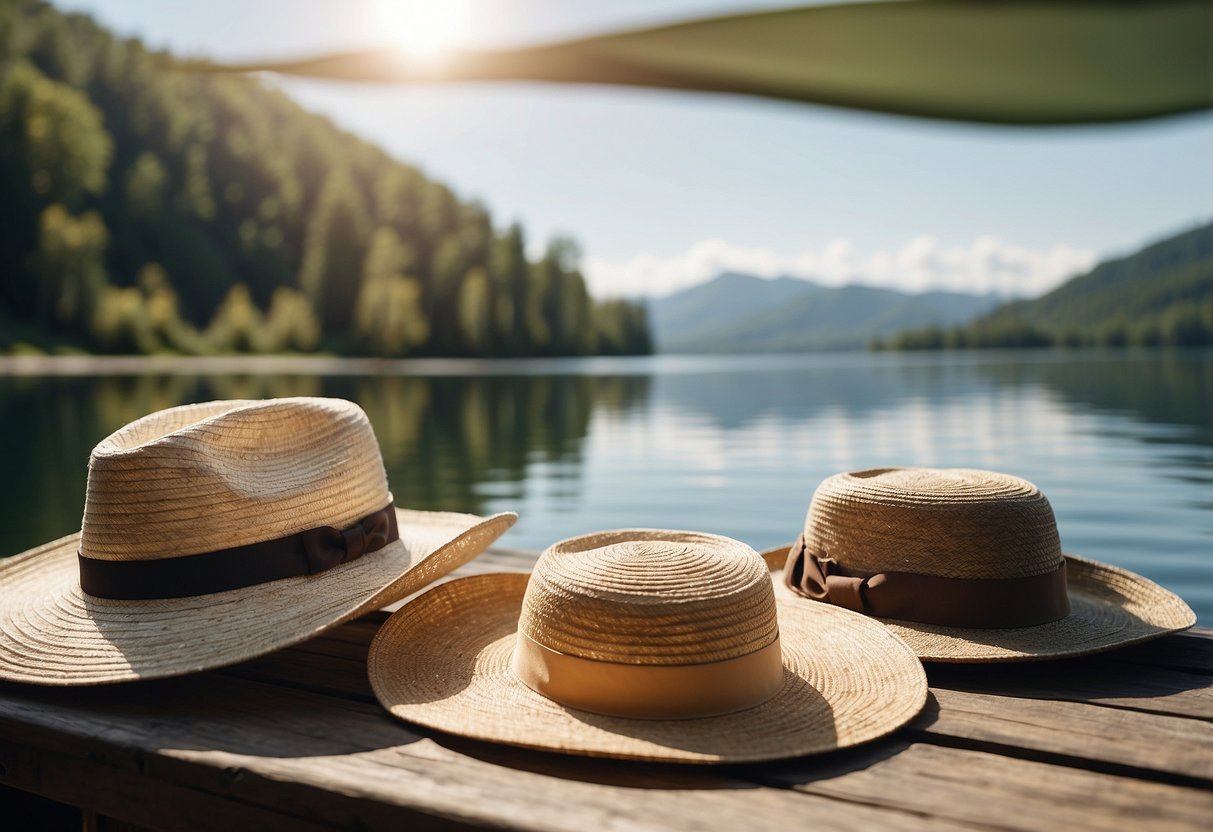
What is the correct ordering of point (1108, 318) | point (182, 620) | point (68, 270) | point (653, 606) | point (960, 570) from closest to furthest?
point (653, 606) < point (182, 620) < point (960, 570) < point (68, 270) < point (1108, 318)

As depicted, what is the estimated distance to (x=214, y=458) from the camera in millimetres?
2145

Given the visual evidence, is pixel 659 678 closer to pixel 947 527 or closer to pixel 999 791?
pixel 999 791

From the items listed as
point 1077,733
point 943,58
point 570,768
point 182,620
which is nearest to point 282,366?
point 182,620

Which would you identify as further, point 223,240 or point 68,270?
point 223,240

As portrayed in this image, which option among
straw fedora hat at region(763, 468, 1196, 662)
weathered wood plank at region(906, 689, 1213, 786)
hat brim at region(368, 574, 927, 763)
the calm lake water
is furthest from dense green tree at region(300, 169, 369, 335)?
weathered wood plank at region(906, 689, 1213, 786)

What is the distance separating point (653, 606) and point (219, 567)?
1016mm

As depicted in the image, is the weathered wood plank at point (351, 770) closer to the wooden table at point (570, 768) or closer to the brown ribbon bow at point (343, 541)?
the wooden table at point (570, 768)

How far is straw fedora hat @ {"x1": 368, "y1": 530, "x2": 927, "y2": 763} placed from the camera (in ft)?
5.64

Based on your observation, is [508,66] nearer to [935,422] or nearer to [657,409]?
[935,422]

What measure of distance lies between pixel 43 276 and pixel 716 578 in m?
47.6

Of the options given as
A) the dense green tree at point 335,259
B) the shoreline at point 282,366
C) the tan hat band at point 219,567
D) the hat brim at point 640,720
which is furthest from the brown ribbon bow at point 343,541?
the dense green tree at point 335,259

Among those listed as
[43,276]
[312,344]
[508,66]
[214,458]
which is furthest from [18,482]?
[312,344]

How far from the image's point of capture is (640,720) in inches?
69.8

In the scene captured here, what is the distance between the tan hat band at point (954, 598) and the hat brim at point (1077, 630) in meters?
0.02
